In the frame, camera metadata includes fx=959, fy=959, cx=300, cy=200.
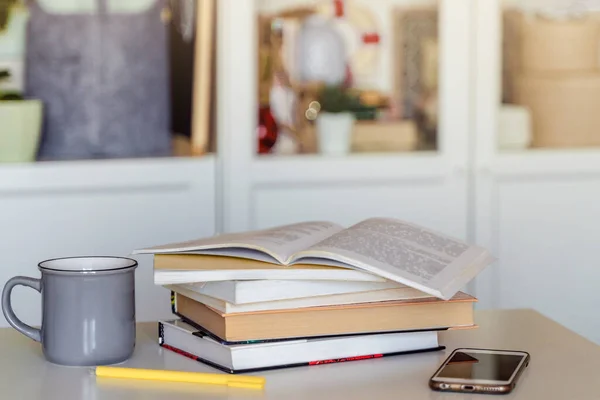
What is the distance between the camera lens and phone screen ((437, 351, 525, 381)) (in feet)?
→ 2.86

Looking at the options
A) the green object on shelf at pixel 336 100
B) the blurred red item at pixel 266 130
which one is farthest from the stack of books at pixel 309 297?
the green object on shelf at pixel 336 100

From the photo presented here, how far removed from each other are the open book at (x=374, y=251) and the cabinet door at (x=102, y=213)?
102cm

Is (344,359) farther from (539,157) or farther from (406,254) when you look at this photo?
(539,157)

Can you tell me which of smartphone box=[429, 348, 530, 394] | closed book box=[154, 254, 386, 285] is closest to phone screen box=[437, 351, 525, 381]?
smartphone box=[429, 348, 530, 394]

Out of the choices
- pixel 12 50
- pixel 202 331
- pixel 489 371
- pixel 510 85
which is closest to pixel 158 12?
pixel 12 50

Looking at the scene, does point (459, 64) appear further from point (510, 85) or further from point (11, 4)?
point (11, 4)

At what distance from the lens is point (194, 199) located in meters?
2.08

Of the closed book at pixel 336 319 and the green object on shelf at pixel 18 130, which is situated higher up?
the green object on shelf at pixel 18 130

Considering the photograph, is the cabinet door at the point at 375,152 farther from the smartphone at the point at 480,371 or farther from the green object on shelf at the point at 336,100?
the smartphone at the point at 480,371

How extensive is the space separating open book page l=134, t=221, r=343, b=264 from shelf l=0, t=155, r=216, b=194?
1032mm

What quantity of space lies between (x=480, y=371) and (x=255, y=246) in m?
0.24

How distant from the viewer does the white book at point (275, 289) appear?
0.90m

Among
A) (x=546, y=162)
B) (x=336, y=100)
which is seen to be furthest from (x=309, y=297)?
(x=546, y=162)

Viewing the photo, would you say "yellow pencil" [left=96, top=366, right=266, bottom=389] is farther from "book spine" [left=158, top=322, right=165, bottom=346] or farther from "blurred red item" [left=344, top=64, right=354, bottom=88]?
"blurred red item" [left=344, top=64, right=354, bottom=88]
